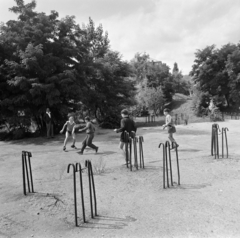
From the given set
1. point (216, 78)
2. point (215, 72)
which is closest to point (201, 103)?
point (216, 78)

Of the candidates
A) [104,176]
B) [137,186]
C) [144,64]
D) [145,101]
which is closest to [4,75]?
[104,176]

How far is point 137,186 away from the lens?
17.0ft

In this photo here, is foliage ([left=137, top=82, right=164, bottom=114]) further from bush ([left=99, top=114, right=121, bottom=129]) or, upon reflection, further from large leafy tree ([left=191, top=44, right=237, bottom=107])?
bush ([left=99, top=114, right=121, bottom=129])

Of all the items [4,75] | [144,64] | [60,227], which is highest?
[144,64]

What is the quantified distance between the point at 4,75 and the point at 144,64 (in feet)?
127

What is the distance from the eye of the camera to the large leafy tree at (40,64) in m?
13.3

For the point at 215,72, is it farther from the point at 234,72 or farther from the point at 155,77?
the point at 155,77

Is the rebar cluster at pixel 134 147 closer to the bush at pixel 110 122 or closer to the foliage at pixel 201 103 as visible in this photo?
the bush at pixel 110 122

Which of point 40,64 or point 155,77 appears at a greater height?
point 155,77

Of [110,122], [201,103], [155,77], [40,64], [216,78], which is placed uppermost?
[155,77]

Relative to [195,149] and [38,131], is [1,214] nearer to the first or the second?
[195,149]

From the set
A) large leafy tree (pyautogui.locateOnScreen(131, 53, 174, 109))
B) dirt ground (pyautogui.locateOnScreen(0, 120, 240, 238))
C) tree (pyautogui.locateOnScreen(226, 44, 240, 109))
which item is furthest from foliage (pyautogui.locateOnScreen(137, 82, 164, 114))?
dirt ground (pyautogui.locateOnScreen(0, 120, 240, 238))

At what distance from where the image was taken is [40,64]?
13797 millimetres

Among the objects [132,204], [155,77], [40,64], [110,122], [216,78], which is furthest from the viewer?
[155,77]
